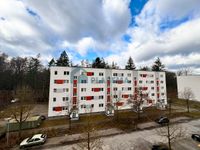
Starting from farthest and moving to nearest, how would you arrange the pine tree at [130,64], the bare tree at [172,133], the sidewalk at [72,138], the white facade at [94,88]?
the pine tree at [130,64] < the white facade at [94,88] < the sidewalk at [72,138] < the bare tree at [172,133]

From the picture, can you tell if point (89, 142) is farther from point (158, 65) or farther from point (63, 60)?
point (158, 65)

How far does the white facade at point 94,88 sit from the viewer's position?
99.5 feet

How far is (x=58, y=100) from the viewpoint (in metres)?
30.1

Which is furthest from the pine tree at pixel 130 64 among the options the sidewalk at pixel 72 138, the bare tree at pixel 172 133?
the bare tree at pixel 172 133

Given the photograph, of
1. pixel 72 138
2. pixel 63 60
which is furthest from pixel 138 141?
pixel 63 60

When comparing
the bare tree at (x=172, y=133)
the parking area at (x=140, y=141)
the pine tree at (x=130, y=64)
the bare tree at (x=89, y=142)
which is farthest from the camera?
the pine tree at (x=130, y=64)

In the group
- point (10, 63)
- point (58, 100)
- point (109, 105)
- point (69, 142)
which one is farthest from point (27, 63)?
point (69, 142)

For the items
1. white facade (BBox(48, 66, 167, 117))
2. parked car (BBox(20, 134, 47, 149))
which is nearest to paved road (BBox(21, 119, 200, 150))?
parked car (BBox(20, 134, 47, 149))

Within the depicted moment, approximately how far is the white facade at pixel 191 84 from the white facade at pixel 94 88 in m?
18.9

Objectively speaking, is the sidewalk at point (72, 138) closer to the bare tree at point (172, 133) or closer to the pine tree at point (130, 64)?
the bare tree at point (172, 133)

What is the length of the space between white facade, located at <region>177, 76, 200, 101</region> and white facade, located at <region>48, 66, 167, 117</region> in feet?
62.1

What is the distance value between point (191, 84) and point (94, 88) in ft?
147

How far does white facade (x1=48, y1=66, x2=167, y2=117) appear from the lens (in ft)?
99.5

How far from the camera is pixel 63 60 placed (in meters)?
54.5
